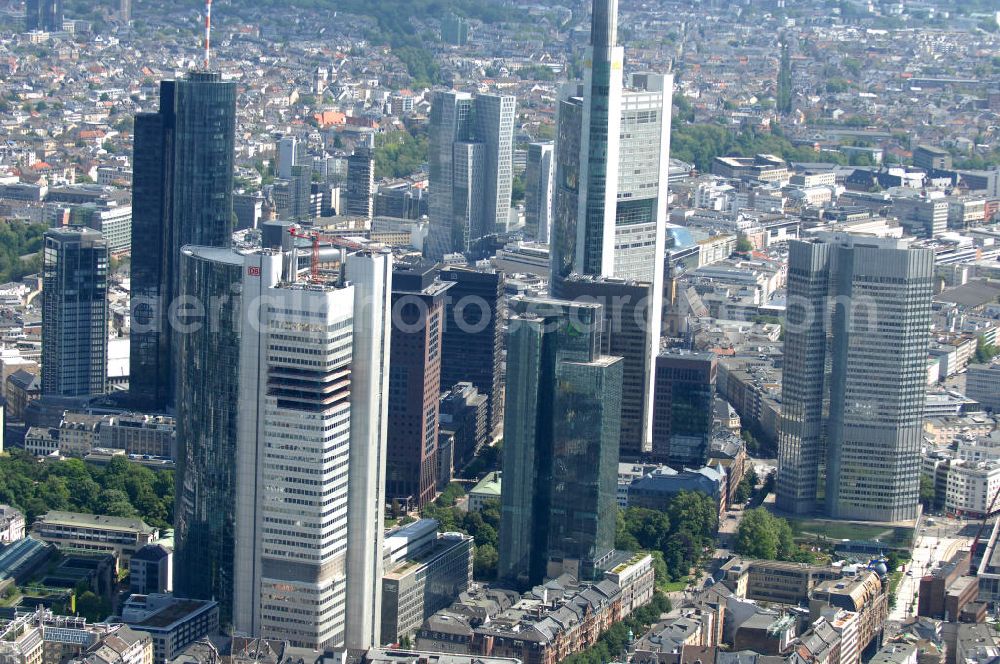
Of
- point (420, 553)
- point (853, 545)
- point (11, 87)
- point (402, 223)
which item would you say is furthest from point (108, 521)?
point (11, 87)

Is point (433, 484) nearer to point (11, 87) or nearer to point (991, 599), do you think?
point (991, 599)

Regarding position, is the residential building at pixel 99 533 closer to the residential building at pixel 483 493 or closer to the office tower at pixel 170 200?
the residential building at pixel 483 493

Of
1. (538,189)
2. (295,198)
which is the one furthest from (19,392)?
(295,198)

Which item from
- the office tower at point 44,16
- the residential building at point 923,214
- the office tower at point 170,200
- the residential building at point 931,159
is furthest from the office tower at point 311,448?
the office tower at point 44,16

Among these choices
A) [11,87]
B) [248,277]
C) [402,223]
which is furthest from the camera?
[11,87]

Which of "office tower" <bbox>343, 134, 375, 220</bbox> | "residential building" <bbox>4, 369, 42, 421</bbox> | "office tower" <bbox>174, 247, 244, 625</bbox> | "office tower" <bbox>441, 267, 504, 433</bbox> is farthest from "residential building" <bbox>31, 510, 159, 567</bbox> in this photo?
"office tower" <bbox>343, 134, 375, 220</bbox>
